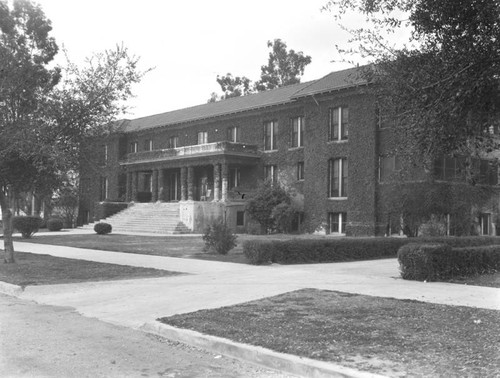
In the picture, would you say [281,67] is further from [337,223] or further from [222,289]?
[222,289]

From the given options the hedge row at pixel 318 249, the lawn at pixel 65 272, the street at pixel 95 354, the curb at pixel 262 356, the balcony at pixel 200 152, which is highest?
the balcony at pixel 200 152

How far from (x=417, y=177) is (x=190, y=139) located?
22.9 m

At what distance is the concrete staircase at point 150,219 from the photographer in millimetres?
37812

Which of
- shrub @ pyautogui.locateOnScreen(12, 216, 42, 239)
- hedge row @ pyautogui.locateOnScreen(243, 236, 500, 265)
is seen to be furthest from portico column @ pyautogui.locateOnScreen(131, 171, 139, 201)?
hedge row @ pyautogui.locateOnScreen(243, 236, 500, 265)

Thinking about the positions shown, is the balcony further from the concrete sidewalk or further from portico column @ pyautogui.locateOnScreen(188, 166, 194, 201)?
the concrete sidewalk

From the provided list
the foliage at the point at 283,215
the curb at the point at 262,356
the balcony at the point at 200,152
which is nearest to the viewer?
the curb at the point at 262,356

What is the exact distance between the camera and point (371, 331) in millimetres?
7359

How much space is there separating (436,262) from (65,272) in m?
9.57

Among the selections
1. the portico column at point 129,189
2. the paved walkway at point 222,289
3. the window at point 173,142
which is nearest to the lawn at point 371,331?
the paved walkway at point 222,289

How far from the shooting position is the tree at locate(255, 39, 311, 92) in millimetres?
72688

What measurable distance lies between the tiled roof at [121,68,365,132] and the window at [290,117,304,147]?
1434 mm

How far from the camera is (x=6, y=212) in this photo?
54.1 ft

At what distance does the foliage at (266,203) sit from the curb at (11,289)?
77.3 feet

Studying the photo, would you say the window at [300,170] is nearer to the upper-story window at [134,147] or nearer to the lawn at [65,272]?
the upper-story window at [134,147]
